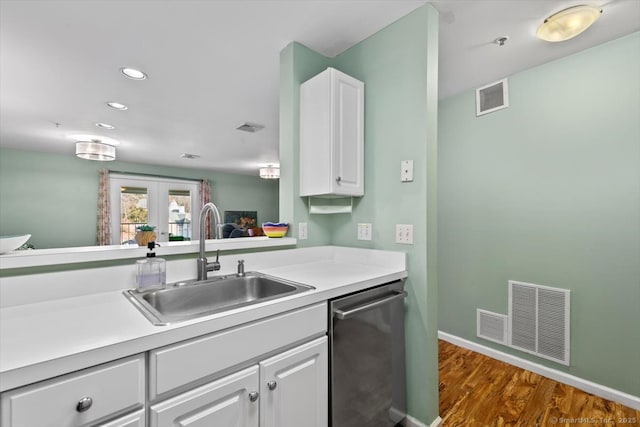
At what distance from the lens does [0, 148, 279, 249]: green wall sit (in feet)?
15.3

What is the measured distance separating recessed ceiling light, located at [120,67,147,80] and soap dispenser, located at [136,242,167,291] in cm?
176

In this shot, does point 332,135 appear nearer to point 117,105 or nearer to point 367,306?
point 367,306

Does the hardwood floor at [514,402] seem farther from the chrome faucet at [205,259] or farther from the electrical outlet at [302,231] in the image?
the chrome faucet at [205,259]

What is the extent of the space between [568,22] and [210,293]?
2466 mm

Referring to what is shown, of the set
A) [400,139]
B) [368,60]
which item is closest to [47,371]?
[400,139]

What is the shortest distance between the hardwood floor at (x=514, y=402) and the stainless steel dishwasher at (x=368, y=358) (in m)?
0.49

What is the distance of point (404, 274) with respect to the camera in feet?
5.24

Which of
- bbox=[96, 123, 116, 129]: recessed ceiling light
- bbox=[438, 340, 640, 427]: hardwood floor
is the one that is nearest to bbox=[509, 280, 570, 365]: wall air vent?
bbox=[438, 340, 640, 427]: hardwood floor

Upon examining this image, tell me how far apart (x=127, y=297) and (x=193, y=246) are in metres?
0.38

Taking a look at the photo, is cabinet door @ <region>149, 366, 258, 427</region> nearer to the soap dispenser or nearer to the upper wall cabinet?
the soap dispenser

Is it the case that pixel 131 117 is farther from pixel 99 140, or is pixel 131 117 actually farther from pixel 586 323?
pixel 586 323

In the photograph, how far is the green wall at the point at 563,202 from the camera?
1797mm

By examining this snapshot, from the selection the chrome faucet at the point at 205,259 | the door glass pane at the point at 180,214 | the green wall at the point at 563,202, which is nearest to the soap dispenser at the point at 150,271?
the chrome faucet at the point at 205,259

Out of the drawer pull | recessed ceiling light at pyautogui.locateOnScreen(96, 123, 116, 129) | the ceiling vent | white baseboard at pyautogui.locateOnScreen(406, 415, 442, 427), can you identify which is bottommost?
white baseboard at pyautogui.locateOnScreen(406, 415, 442, 427)
